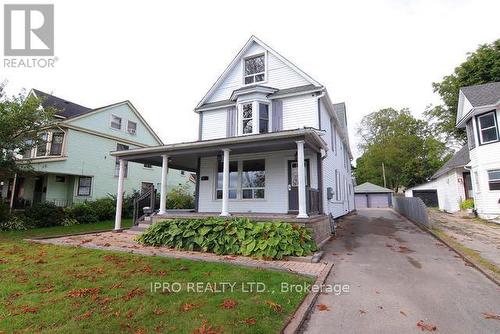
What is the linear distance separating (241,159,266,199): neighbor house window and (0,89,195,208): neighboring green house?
11.9m

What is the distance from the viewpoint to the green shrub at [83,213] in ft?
50.1

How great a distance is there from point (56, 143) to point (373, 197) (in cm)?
3935

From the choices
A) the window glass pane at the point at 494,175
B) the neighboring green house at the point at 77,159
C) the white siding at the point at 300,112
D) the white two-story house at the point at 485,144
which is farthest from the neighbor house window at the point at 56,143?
the window glass pane at the point at 494,175

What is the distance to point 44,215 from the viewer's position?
1395 cm

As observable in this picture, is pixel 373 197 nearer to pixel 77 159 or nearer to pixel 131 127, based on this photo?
pixel 131 127

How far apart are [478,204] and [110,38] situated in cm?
2187

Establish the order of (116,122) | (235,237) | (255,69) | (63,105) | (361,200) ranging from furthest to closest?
(361,200) < (116,122) < (63,105) < (255,69) < (235,237)

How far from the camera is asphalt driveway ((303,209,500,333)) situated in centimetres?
356

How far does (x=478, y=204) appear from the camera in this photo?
52.1 feet

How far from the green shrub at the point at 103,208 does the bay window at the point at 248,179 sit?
32.3 ft

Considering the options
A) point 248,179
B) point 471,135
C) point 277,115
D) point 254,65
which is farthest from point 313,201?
point 471,135

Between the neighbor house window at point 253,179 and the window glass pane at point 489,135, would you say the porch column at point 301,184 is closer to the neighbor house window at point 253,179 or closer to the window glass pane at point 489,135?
the neighbor house window at point 253,179

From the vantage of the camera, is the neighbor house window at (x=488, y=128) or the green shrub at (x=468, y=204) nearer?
the neighbor house window at (x=488, y=128)

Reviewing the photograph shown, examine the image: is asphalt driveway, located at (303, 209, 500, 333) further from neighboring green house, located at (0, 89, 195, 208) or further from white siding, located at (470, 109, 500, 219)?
neighboring green house, located at (0, 89, 195, 208)
